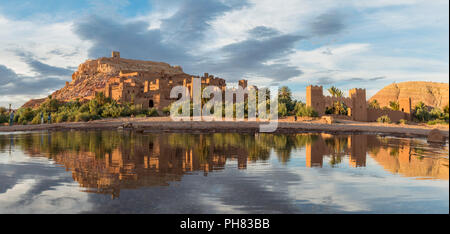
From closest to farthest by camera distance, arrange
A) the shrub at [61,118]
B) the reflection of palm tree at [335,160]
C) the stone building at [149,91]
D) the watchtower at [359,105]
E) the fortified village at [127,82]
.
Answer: the reflection of palm tree at [335,160] → the shrub at [61,118] → the watchtower at [359,105] → the stone building at [149,91] → the fortified village at [127,82]

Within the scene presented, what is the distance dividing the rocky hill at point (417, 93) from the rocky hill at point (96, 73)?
3494 inches

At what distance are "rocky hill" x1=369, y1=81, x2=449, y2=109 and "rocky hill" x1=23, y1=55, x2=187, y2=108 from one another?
291ft

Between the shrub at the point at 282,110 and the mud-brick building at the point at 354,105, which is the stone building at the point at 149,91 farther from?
the mud-brick building at the point at 354,105

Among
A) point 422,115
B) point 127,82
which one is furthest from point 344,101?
point 127,82

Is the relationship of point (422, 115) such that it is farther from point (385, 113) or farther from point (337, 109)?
point (337, 109)

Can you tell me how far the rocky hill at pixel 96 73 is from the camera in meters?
98.4

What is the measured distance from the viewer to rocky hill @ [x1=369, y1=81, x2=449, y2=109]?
11494 cm

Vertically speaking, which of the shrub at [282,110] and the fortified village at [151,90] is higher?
the fortified village at [151,90]

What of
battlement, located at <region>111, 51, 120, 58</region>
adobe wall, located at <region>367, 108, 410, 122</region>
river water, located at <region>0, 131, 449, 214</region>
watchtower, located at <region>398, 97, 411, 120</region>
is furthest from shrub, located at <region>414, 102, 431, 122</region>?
battlement, located at <region>111, 51, 120, 58</region>

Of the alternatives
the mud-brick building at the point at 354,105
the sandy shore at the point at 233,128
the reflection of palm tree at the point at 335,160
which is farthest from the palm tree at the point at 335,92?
the reflection of palm tree at the point at 335,160

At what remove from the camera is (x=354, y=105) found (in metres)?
47.9

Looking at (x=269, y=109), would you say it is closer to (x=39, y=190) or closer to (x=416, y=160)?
(x=416, y=160)
